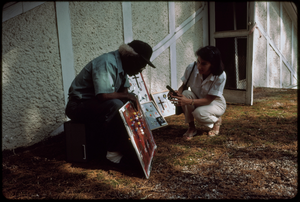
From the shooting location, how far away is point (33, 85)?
3.55m

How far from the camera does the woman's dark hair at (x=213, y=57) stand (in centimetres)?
340

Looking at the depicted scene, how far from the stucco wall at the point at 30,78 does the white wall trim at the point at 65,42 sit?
0.24 feet

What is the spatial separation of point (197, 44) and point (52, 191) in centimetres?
502

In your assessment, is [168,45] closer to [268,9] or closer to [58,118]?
[58,118]

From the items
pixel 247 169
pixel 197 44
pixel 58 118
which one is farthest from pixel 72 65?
pixel 197 44

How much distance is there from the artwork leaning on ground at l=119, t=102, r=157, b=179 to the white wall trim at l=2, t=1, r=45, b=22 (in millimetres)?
1936

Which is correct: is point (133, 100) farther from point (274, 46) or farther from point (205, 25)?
point (274, 46)

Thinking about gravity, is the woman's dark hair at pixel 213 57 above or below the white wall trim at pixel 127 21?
below

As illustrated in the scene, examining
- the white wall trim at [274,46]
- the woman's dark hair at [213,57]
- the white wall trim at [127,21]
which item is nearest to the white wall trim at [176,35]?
the white wall trim at [127,21]

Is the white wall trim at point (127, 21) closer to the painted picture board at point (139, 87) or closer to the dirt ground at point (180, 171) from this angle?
the painted picture board at point (139, 87)

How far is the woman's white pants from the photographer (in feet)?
12.1

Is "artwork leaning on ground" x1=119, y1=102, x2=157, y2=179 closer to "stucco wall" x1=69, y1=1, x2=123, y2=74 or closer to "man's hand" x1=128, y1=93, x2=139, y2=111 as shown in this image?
"man's hand" x1=128, y1=93, x2=139, y2=111

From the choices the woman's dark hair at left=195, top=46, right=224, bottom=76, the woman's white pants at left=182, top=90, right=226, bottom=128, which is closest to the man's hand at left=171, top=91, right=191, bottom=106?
the woman's white pants at left=182, top=90, right=226, bottom=128

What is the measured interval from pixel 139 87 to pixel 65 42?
5.28ft
